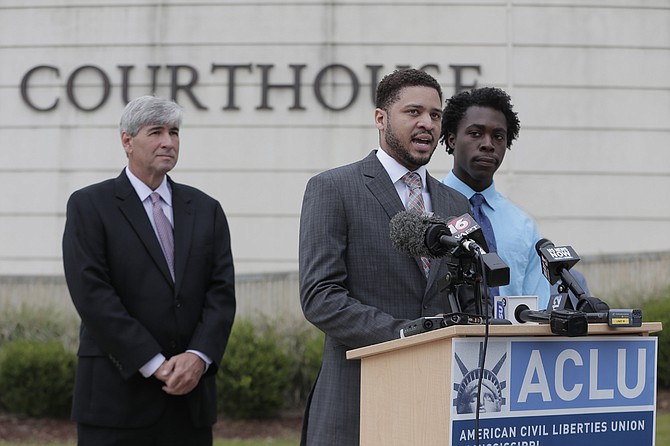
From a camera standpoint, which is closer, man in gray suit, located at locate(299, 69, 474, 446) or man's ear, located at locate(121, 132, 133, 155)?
man in gray suit, located at locate(299, 69, 474, 446)

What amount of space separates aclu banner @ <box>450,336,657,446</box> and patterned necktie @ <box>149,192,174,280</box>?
2.42m

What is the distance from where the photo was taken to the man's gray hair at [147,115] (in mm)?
4973

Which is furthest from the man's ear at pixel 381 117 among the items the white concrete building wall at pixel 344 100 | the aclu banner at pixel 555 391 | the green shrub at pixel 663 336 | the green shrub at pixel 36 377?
the white concrete building wall at pixel 344 100

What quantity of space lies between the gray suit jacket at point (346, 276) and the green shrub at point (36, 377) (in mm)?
6401

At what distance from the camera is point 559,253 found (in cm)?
319

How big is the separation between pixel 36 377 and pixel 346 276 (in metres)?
6.78

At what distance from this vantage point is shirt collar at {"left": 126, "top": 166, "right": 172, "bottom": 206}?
5.03 metres

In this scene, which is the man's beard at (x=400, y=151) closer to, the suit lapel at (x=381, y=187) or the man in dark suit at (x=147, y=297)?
the suit lapel at (x=381, y=187)

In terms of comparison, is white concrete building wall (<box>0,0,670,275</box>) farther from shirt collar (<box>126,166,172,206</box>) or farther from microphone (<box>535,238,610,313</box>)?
microphone (<box>535,238,610,313</box>)

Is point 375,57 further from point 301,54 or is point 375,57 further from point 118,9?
point 118,9

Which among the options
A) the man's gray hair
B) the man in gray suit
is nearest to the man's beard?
the man in gray suit

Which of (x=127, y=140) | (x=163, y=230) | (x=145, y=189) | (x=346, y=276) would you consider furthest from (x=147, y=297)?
(x=346, y=276)

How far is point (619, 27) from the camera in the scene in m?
13.8

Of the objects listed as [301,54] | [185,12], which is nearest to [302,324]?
[301,54]
